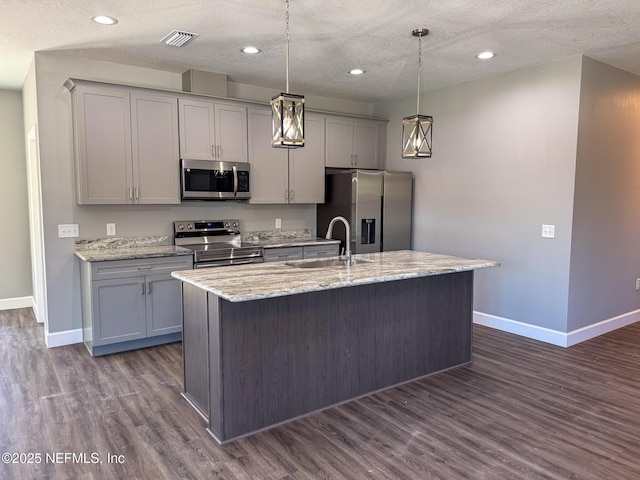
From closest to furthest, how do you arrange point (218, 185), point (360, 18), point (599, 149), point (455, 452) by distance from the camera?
point (455, 452)
point (360, 18)
point (599, 149)
point (218, 185)

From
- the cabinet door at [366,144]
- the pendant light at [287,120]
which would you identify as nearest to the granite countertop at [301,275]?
the pendant light at [287,120]

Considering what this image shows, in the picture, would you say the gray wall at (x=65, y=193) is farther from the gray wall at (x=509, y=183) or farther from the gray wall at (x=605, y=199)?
the gray wall at (x=605, y=199)

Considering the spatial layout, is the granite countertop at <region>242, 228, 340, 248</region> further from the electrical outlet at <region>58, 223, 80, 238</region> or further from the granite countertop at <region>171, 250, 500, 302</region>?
the electrical outlet at <region>58, 223, 80, 238</region>

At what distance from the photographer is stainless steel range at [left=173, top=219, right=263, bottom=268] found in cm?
443

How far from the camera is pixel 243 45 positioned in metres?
3.81

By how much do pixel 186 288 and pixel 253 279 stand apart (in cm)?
53

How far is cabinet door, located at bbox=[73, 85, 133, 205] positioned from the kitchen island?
1781 millimetres

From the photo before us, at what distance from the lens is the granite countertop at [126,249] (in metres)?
3.97

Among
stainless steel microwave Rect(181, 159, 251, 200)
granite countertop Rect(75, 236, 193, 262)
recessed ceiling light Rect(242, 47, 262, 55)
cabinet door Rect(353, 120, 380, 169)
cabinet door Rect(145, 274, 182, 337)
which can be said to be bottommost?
cabinet door Rect(145, 274, 182, 337)

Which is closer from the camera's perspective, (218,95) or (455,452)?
(455,452)

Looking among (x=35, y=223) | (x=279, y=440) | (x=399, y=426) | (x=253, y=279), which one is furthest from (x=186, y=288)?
(x=35, y=223)

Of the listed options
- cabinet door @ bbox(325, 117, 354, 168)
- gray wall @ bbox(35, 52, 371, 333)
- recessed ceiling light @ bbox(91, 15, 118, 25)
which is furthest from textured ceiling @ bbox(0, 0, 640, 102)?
cabinet door @ bbox(325, 117, 354, 168)

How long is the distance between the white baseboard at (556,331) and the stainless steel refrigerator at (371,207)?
1.35m

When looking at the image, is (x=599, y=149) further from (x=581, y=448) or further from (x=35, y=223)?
(x=35, y=223)
